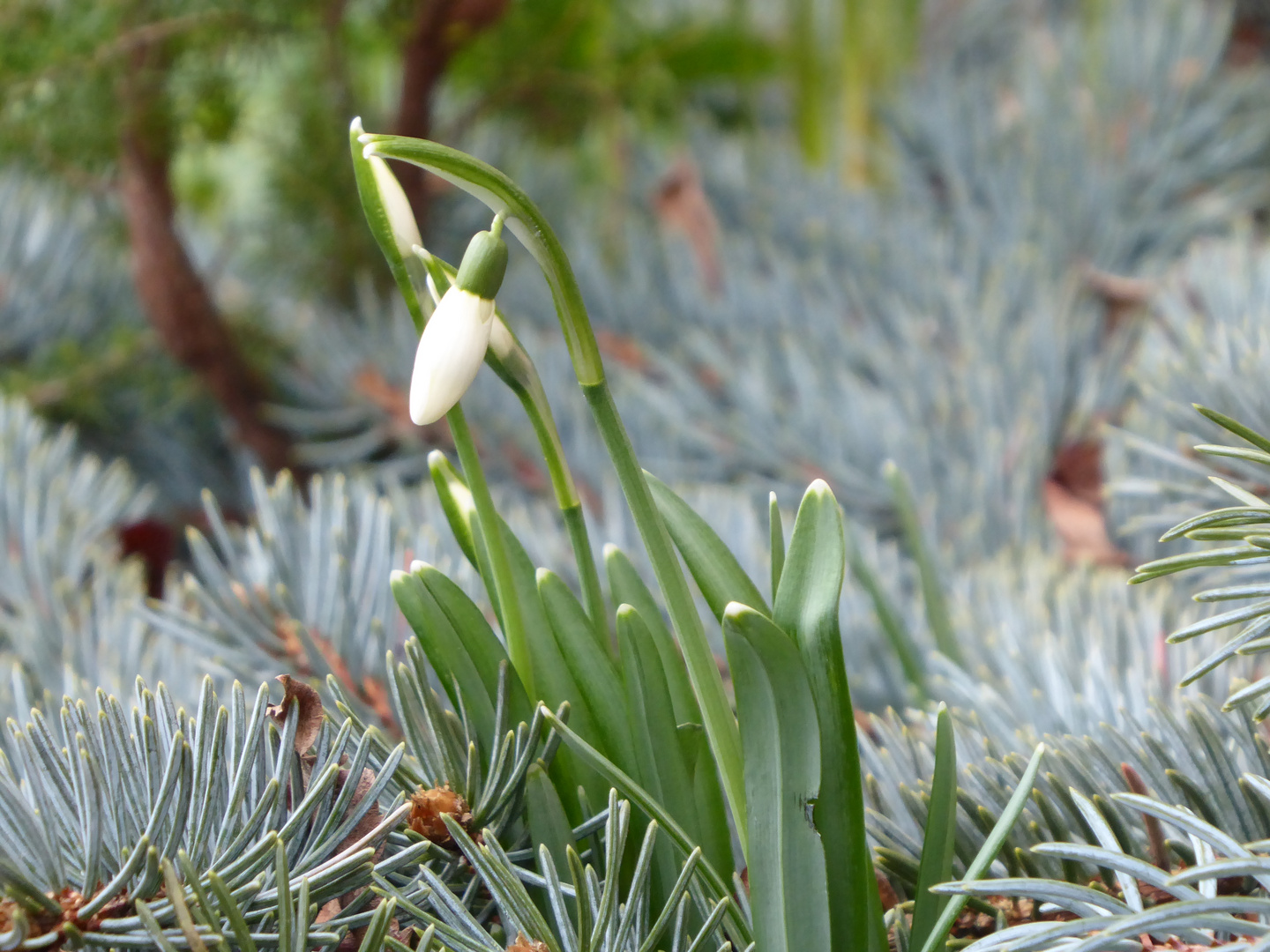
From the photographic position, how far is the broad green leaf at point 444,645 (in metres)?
0.18

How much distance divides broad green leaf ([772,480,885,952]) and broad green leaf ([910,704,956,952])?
11mm

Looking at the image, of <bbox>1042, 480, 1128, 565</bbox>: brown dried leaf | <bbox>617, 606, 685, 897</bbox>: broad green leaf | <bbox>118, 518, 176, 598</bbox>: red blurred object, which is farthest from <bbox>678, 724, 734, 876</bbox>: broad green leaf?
<bbox>118, 518, 176, 598</bbox>: red blurred object

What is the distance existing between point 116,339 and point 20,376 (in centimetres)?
4

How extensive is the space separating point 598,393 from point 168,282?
1.19 ft

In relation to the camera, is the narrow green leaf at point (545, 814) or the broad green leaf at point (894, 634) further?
the broad green leaf at point (894, 634)

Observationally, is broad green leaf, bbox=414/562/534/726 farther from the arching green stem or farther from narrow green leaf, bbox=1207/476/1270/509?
narrow green leaf, bbox=1207/476/1270/509

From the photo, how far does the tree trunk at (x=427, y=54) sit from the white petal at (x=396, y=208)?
30 centimetres

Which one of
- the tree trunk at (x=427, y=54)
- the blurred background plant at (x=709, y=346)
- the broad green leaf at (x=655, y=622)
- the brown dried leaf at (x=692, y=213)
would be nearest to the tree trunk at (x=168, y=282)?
Answer: the blurred background plant at (x=709, y=346)

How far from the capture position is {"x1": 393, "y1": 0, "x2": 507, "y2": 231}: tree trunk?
0.46 m

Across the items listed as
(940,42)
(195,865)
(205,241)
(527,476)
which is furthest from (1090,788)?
(940,42)

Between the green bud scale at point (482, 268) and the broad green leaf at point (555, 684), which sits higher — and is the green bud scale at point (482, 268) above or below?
above

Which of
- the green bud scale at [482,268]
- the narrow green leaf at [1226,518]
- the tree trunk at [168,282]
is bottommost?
the narrow green leaf at [1226,518]

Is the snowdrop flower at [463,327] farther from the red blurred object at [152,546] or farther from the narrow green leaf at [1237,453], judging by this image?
the red blurred object at [152,546]

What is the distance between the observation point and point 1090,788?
0.19 m
